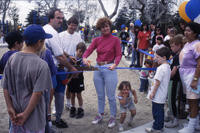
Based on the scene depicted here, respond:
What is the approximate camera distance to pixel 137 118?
4.08 m

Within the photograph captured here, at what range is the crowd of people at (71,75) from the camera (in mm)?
1801

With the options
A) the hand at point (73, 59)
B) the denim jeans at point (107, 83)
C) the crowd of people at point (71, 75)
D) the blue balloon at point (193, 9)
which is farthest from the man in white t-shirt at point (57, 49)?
the blue balloon at point (193, 9)

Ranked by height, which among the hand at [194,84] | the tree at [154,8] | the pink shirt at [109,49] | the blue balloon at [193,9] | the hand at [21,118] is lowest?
the hand at [21,118]

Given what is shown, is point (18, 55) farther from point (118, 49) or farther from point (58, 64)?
point (118, 49)

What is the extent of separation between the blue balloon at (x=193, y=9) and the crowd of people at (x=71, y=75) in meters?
0.22

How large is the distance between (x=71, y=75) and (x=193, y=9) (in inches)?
90.3

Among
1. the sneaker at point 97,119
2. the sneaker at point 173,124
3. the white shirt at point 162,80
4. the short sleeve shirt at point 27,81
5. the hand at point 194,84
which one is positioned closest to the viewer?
the short sleeve shirt at point 27,81

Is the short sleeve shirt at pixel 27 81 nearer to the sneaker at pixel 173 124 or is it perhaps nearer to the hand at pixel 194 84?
the hand at pixel 194 84

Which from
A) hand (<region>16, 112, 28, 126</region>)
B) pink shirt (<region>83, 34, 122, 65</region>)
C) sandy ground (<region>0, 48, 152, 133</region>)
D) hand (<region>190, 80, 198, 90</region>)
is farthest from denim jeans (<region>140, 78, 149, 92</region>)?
hand (<region>16, 112, 28, 126</region>)

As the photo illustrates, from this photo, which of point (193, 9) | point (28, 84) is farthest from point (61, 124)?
point (193, 9)

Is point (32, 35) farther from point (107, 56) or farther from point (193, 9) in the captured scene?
point (193, 9)

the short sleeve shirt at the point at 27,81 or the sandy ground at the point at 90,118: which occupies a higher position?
the short sleeve shirt at the point at 27,81

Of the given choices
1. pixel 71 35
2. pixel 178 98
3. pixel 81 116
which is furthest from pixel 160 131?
pixel 71 35

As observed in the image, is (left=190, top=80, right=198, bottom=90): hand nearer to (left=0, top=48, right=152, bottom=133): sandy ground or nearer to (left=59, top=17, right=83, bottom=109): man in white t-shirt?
(left=0, top=48, right=152, bottom=133): sandy ground
